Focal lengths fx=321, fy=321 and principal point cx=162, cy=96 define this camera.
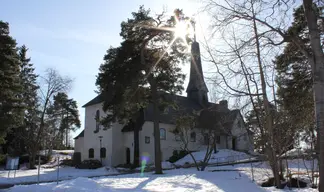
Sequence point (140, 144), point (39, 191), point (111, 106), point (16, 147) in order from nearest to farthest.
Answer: point (39, 191) < point (111, 106) < point (140, 144) < point (16, 147)

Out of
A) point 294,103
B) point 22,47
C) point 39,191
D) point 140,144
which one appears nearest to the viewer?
point 39,191

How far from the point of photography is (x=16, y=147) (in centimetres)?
4484

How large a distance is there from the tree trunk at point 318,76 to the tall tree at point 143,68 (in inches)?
574

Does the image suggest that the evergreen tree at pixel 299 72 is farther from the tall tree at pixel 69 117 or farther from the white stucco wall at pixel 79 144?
the tall tree at pixel 69 117

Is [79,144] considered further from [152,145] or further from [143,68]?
[143,68]

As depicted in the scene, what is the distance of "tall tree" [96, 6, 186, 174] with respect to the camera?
22938mm

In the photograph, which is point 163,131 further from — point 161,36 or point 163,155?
point 161,36

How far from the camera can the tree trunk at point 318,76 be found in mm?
7945

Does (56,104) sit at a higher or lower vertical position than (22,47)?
lower

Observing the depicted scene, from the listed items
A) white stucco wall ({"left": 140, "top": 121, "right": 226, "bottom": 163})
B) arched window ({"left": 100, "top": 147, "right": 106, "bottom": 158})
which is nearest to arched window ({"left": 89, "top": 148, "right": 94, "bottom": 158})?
arched window ({"left": 100, "top": 147, "right": 106, "bottom": 158})

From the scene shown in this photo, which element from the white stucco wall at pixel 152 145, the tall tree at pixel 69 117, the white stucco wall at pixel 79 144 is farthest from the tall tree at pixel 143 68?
the tall tree at pixel 69 117

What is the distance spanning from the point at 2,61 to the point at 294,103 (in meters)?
20.0

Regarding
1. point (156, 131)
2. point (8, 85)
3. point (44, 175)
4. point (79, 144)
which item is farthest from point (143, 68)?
point (79, 144)

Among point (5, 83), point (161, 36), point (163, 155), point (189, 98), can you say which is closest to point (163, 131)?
point (163, 155)
